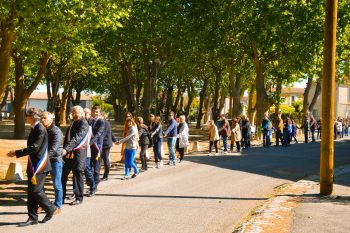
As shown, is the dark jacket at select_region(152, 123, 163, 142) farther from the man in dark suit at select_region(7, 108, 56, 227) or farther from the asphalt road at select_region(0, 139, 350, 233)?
the man in dark suit at select_region(7, 108, 56, 227)

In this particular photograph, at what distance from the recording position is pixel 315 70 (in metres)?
33.0

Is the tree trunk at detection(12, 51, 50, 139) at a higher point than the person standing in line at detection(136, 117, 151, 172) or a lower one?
higher

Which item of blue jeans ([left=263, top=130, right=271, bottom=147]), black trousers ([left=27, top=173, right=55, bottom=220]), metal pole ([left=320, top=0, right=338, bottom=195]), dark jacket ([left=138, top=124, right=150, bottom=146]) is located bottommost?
black trousers ([left=27, top=173, right=55, bottom=220])

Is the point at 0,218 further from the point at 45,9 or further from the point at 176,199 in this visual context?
the point at 45,9

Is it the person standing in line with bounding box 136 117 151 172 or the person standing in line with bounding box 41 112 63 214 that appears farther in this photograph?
the person standing in line with bounding box 136 117 151 172

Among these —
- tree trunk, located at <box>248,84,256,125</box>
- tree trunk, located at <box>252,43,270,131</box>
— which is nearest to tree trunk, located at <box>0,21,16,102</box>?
tree trunk, located at <box>252,43,270,131</box>

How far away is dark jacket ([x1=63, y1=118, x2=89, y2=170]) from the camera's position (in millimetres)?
9148

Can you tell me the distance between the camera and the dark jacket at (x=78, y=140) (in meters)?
9.15

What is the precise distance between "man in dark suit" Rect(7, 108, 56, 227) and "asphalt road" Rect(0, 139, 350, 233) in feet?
0.95

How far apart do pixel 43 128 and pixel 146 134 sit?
6962 mm

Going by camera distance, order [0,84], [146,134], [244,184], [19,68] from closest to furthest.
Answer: [244,184], [146,134], [0,84], [19,68]

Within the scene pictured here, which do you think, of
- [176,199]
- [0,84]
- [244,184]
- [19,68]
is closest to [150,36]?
[19,68]

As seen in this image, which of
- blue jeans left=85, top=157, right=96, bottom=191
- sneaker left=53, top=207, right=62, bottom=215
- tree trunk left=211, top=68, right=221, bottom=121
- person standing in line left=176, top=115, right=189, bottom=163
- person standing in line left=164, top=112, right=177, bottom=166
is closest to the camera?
sneaker left=53, top=207, right=62, bottom=215

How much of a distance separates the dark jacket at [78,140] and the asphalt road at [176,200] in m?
0.80
